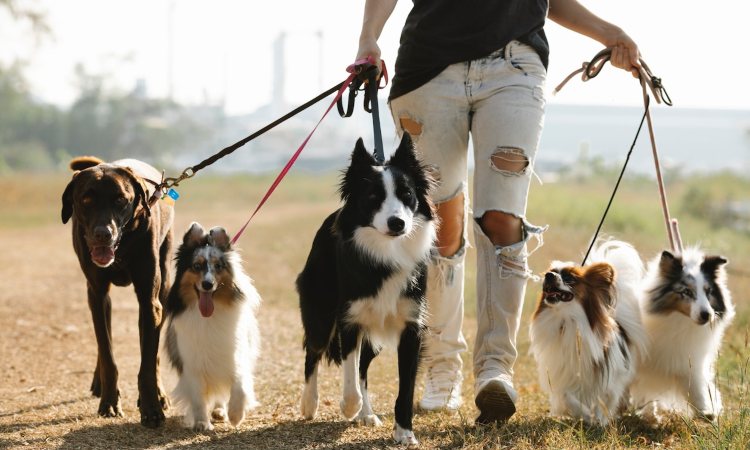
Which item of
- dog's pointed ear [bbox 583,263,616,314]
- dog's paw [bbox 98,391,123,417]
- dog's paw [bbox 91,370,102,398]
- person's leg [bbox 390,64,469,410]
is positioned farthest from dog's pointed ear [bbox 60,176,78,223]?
dog's pointed ear [bbox 583,263,616,314]

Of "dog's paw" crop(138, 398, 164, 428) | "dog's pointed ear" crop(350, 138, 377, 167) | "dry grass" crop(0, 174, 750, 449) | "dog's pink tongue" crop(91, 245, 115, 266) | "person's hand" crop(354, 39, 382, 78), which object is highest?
"person's hand" crop(354, 39, 382, 78)

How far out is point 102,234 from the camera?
187 inches

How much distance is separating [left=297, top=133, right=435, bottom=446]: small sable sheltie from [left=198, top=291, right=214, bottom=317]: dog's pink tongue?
759 mm

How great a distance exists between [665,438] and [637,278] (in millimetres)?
1060

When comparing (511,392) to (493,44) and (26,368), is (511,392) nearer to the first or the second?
(493,44)

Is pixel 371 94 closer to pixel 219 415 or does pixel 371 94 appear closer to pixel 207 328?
pixel 207 328

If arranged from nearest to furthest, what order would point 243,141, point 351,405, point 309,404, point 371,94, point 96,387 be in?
point 351,405 < point 371,94 < point 309,404 < point 243,141 < point 96,387

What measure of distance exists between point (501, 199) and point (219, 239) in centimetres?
155

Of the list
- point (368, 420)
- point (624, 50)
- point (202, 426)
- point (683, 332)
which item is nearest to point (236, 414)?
point (202, 426)

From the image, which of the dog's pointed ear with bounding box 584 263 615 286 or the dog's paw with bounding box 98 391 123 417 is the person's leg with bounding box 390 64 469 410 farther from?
Answer: the dog's paw with bounding box 98 391 123 417

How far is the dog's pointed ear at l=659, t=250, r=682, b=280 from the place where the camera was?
5.46m

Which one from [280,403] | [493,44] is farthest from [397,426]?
[493,44]

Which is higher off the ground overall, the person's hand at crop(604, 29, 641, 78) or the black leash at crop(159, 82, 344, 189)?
the person's hand at crop(604, 29, 641, 78)

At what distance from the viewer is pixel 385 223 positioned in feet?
14.1
